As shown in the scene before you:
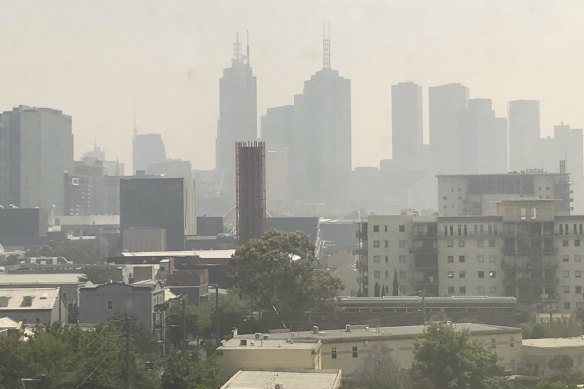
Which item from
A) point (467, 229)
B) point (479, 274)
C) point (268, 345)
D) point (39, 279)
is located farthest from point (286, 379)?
point (39, 279)

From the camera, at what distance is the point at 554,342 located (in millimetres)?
50562

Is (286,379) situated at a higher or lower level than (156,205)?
lower

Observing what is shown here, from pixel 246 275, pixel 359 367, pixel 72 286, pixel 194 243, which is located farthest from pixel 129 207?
pixel 359 367

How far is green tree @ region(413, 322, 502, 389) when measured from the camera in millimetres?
42156

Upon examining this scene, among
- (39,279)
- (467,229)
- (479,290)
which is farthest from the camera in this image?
(39,279)

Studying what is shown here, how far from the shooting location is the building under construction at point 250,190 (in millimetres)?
84000

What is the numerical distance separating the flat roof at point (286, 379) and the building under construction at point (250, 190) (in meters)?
43.8

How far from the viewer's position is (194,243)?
155250 mm

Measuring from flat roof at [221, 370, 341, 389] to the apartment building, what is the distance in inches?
1154

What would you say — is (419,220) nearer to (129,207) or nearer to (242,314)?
(242,314)

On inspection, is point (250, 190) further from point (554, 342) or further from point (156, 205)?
point (156, 205)

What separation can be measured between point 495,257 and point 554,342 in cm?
1884

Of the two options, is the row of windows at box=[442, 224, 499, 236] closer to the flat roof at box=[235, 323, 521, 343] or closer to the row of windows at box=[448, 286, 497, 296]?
the row of windows at box=[448, 286, 497, 296]

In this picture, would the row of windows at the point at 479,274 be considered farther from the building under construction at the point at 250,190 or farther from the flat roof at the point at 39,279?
the flat roof at the point at 39,279
